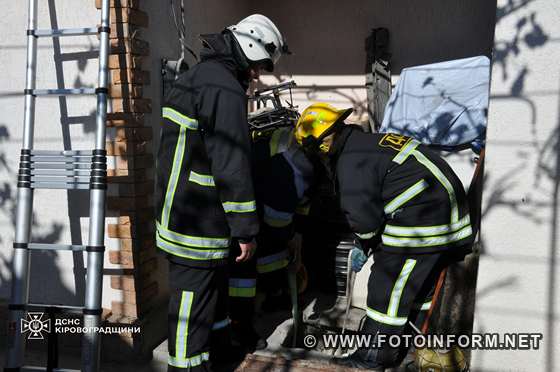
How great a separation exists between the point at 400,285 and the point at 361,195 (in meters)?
0.70

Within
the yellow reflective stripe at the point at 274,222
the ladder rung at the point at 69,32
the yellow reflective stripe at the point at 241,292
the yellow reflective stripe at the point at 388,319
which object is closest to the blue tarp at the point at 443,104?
the yellow reflective stripe at the point at 274,222

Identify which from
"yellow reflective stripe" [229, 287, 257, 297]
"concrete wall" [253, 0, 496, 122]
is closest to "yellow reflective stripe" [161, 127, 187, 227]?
"yellow reflective stripe" [229, 287, 257, 297]

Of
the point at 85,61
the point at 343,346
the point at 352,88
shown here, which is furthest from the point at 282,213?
the point at 352,88

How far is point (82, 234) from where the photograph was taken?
3635 mm

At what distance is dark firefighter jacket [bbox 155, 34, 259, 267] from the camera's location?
2671 mm

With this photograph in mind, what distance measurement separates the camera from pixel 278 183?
11.0 ft

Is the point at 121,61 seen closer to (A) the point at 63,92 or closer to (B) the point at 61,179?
(A) the point at 63,92

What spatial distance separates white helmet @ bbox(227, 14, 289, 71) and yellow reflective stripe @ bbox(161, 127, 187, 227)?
2.31 feet

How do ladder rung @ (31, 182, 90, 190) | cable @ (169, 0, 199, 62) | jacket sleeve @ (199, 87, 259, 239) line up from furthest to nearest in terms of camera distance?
cable @ (169, 0, 199, 62)
ladder rung @ (31, 182, 90, 190)
jacket sleeve @ (199, 87, 259, 239)

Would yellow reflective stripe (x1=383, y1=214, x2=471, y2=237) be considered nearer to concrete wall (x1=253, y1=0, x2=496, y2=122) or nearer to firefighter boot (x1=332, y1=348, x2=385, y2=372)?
firefighter boot (x1=332, y1=348, x2=385, y2=372)

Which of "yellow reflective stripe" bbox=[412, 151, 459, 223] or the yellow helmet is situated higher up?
the yellow helmet

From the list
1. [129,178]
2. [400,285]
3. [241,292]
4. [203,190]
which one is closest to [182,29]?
[129,178]

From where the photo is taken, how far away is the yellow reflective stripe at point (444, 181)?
3.21 m

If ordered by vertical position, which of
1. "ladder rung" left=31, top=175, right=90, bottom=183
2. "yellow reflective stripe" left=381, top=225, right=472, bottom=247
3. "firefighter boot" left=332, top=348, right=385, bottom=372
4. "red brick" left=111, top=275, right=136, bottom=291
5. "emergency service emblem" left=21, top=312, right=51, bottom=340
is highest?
"ladder rung" left=31, top=175, right=90, bottom=183
